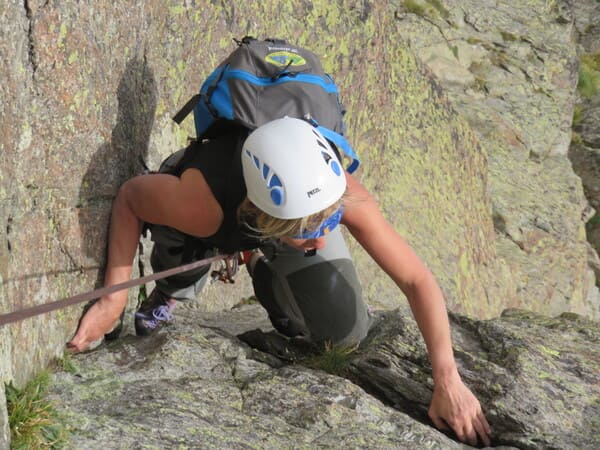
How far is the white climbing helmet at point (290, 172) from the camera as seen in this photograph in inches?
210

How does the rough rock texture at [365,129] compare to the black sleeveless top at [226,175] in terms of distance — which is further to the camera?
the black sleeveless top at [226,175]

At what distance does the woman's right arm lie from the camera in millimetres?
5957

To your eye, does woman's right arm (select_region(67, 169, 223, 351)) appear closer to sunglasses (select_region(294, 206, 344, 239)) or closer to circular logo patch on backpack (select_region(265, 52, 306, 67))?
sunglasses (select_region(294, 206, 344, 239))

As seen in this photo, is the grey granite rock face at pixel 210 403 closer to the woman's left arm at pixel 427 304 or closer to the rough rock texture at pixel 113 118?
the woman's left arm at pixel 427 304

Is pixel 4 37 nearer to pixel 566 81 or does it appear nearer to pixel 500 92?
pixel 500 92

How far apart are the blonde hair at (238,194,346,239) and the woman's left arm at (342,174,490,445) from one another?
338 mm

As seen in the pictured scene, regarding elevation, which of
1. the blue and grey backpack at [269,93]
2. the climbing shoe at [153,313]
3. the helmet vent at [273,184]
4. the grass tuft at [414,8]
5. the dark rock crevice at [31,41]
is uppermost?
the dark rock crevice at [31,41]

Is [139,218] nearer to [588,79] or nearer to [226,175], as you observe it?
[226,175]

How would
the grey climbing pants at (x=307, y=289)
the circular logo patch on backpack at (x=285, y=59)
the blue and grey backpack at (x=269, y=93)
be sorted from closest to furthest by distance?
the blue and grey backpack at (x=269, y=93)
the circular logo patch on backpack at (x=285, y=59)
the grey climbing pants at (x=307, y=289)

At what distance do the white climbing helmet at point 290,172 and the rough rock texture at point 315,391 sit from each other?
4.86ft

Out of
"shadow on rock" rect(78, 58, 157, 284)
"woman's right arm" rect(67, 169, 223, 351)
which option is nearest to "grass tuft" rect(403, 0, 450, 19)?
"shadow on rock" rect(78, 58, 157, 284)

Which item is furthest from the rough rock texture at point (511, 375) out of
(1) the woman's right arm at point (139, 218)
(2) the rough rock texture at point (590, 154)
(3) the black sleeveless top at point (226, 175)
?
(2) the rough rock texture at point (590, 154)

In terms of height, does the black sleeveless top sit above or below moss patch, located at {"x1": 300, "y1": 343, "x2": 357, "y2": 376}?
above

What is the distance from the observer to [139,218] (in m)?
6.50
